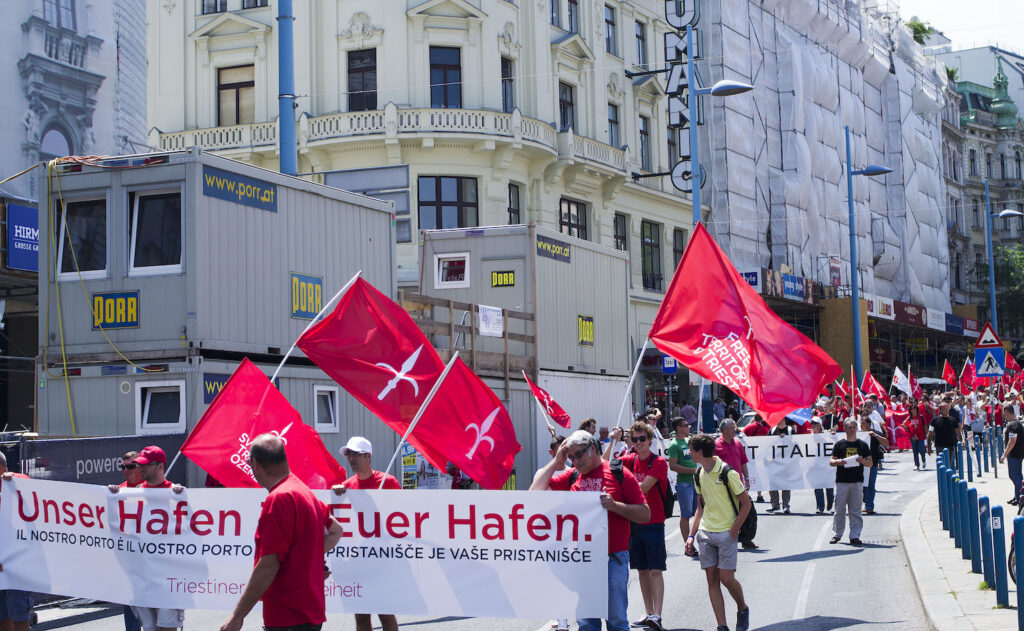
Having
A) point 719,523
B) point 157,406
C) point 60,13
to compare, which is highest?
point 60,13

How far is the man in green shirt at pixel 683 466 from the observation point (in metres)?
12.5

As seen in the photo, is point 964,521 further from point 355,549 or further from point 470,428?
point 355,549

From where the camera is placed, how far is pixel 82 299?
47.2 feet

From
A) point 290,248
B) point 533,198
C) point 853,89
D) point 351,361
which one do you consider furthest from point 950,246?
point 351,361

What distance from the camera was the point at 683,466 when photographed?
12.5m

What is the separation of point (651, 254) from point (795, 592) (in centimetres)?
→ 2871

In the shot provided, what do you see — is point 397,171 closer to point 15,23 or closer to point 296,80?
point 15,23

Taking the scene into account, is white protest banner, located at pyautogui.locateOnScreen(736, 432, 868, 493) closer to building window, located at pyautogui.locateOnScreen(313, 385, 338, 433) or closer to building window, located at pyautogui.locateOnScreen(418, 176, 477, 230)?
building window, located at pyautogui.locateOnScreen(313, 385, 338, 433)

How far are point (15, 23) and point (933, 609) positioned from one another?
20542 millimetres

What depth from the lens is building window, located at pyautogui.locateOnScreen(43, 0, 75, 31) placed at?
24.6 m

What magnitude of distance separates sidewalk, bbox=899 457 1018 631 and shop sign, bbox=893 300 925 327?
3625 centimetres

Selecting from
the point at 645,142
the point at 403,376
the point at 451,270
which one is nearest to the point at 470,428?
the point at 403,376

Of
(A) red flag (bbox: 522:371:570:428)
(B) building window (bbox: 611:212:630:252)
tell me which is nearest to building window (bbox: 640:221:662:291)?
(B) building window (bbox: 611:212:630:252)

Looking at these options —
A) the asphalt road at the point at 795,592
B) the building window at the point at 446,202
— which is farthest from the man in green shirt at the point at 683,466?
the building window at the point at 446,202
